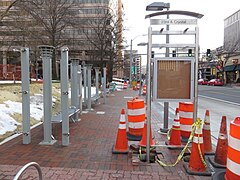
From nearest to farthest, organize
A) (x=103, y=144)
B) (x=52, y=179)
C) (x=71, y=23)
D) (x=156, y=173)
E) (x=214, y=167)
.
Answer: (x=52, y=179) → (x=156, y=173) → (x=214, y=167) → (x=103, y=144) → (x=71, y=23)

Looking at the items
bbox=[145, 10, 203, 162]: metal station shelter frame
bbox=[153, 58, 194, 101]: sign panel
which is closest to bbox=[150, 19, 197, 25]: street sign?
bbox=[145, 10, 203, 162]: metal station shelter frame

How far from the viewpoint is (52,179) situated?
3.82 metres

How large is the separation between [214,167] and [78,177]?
7.74 feet

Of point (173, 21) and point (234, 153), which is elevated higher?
→ point (173, 21)

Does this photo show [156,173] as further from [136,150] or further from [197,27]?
[197,27]

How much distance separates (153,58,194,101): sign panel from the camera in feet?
15.7

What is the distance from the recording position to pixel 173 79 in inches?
192

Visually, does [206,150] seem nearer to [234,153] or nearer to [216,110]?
[234,153]

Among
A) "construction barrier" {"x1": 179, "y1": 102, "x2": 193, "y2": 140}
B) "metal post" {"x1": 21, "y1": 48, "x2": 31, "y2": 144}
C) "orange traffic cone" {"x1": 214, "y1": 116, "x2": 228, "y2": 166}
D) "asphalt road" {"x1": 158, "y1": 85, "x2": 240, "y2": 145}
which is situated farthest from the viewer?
"asphalt road" {"x1": 158, "y1": 85, "x2": 240, "y2": 145}

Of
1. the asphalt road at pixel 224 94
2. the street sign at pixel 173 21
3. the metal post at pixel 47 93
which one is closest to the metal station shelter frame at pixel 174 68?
the street sign at pixel 173 21

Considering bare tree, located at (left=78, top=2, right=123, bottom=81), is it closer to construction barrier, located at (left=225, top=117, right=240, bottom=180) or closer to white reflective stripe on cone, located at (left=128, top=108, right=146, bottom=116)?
white reflective stripe on cone, located at (left=128, top=108, right=146, bottom=116)

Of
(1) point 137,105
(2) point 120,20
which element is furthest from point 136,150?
(2) point 120,20

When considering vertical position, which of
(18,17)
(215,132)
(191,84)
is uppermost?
(18,17)

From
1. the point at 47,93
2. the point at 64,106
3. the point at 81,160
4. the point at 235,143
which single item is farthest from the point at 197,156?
the point at 47,93
